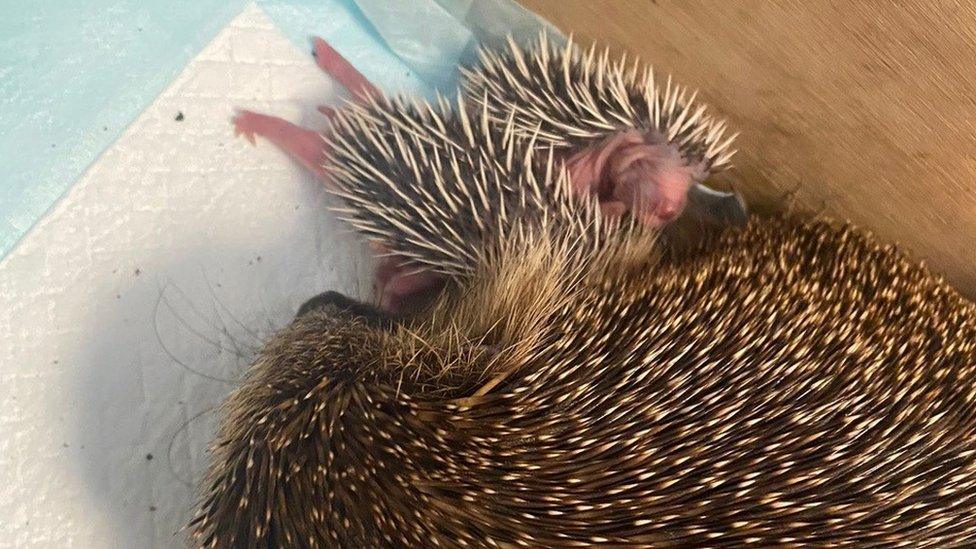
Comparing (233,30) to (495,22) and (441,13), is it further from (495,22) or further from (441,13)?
(495,22)

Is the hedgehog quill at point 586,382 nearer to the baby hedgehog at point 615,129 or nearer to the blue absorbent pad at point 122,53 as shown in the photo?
the baby hedgehog at point 615,129

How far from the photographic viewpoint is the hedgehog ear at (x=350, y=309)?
125 centimetres

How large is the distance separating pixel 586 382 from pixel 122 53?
123cm

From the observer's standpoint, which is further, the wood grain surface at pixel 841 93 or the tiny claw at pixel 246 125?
the tiny claw at pixel 246 125

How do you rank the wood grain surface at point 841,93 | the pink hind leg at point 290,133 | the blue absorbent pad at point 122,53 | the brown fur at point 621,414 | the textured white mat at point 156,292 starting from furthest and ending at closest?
the pink hind leg at point 290,133 → the blue absorbent pad at point 122,53 → the textured white mat at point 156,292 → the wood grain surface at point 841,93 → the brown fur at point 621,414

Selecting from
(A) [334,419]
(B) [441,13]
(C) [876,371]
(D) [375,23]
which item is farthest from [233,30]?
(C) [876,371]

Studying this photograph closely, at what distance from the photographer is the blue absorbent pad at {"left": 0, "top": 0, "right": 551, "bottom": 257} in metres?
1.45

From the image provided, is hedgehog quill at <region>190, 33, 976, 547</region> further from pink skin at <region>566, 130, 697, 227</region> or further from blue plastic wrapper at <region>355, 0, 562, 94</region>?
blue plastic wrapper at <region>355, 0, 562, 94</region>

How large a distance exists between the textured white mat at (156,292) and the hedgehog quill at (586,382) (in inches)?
10.3

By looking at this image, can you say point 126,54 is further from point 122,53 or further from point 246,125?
point 246,125

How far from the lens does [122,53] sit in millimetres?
1538

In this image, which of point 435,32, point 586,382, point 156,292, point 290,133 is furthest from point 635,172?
point 156,292

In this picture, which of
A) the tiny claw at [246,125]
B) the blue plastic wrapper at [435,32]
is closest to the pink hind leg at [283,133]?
the tiny claw at [246,125]

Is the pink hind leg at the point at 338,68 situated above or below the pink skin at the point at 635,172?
above
